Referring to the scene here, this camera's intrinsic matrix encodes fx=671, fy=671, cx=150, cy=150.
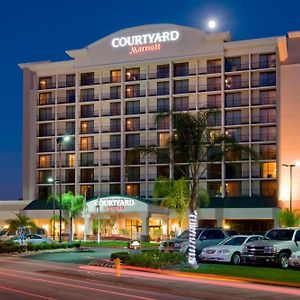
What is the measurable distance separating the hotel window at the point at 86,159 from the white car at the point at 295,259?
7335 cm

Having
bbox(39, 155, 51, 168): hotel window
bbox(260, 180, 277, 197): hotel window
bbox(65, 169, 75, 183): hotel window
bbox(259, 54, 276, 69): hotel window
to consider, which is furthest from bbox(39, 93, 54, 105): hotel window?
bbox(260, 180, 277, 197): hotel window

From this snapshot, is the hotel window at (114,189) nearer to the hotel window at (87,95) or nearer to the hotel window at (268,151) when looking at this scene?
the hotel window at (87,95)

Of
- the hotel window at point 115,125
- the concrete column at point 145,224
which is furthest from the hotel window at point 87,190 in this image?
the concrete column at point 145,224

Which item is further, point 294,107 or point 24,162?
point 24,162

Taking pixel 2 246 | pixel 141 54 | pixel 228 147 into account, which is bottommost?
pixel 2 246

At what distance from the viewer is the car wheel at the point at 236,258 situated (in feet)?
110

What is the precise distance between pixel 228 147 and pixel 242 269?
6.72 meters

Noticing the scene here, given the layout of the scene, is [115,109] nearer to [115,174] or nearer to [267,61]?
[115,174]

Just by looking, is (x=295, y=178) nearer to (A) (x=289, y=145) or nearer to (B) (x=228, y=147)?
(A) (x=289, y=145)

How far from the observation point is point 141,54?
98.8 m

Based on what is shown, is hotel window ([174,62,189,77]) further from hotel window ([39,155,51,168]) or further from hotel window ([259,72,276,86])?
hotel window ([39,155,51,168])

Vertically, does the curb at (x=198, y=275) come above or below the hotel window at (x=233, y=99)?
below

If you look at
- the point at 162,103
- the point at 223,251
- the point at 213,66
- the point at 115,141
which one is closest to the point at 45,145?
the point at 115,141

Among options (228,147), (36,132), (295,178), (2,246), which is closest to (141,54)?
(36,132)
